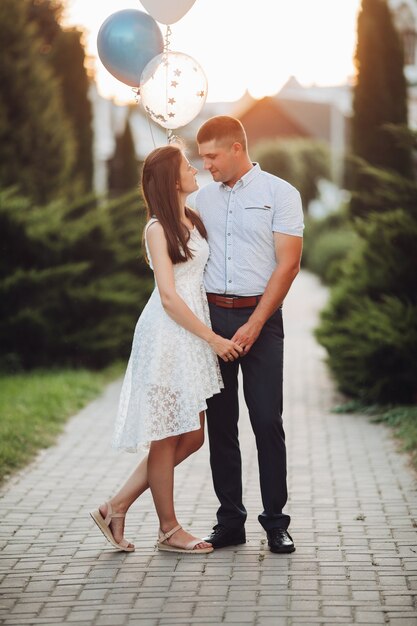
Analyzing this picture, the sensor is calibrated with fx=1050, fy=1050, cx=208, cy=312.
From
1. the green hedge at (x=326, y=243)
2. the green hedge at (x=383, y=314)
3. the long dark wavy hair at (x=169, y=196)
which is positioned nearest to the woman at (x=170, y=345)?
the long dark wavy hair at (x=169, y=196)

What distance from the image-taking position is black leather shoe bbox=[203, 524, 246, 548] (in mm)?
5484

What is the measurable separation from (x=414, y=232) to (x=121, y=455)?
3.57 m

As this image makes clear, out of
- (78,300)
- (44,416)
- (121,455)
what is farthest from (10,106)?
(121,455)

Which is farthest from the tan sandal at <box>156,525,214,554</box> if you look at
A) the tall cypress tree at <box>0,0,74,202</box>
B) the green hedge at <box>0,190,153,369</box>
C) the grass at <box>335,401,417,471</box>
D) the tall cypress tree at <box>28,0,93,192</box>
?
the tall cypress tree at <box>28,0,93,192</box>

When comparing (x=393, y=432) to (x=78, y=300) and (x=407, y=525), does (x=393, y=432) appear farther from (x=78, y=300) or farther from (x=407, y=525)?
(x=78, y=300)

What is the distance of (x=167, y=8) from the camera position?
244 inches

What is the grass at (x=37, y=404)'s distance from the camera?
8070 mm

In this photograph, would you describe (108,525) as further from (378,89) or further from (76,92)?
(76,92)

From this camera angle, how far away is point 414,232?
387 inches

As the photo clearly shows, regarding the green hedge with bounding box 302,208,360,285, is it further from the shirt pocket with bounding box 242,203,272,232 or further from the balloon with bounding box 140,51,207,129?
the shirt pocket with bounding box 242,203,272,232

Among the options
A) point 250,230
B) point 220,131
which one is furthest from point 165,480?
point 220,131

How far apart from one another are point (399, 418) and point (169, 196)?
468 centimetres

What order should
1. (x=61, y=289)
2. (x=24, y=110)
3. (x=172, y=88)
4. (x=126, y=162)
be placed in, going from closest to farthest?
1. (x=172, y=88)
2. (x=61, y=289)
3. (x=24, y=110)
4. (x=126, y=162)

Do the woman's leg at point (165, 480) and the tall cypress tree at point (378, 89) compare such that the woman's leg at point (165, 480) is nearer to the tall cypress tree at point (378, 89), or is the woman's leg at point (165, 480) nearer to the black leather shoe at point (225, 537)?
the black leather shoe at point (225, 537)
